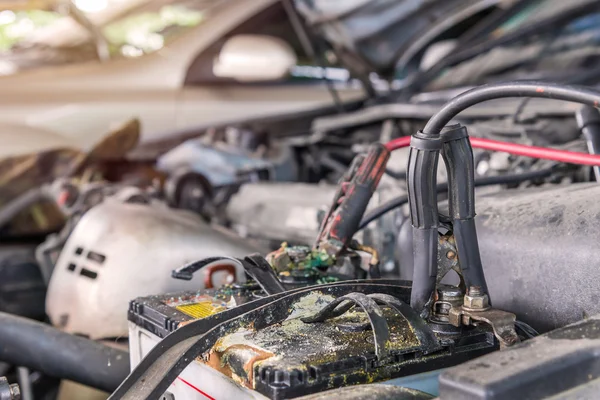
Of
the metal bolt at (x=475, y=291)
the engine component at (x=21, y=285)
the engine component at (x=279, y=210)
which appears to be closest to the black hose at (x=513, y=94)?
the metal bolt at (x=475, y=291)

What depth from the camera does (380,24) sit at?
2.84m

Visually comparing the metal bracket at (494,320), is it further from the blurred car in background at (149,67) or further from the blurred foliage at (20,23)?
the blurred foliage at (20,23)

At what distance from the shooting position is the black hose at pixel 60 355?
4.44ft

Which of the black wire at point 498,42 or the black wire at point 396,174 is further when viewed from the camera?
the black wire at point 498,42

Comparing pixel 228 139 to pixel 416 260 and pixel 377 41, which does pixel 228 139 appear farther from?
pixel 416 260

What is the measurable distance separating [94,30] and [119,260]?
1.57m

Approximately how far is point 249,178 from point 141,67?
778mm

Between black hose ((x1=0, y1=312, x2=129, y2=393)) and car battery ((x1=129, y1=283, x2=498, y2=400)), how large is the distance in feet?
1.32

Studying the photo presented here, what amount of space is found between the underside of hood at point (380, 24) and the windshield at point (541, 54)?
0.18 metres

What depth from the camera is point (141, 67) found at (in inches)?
115

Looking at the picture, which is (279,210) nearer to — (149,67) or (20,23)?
(149,67)

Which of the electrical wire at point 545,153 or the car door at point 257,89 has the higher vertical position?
the car door at point 257,89

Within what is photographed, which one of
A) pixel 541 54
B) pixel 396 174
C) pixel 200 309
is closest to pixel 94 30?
pixel 396 174

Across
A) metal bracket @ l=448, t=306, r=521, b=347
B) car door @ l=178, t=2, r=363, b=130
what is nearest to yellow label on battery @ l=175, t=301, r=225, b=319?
metal bracket @ l=448, t=306, r=521, b=347
